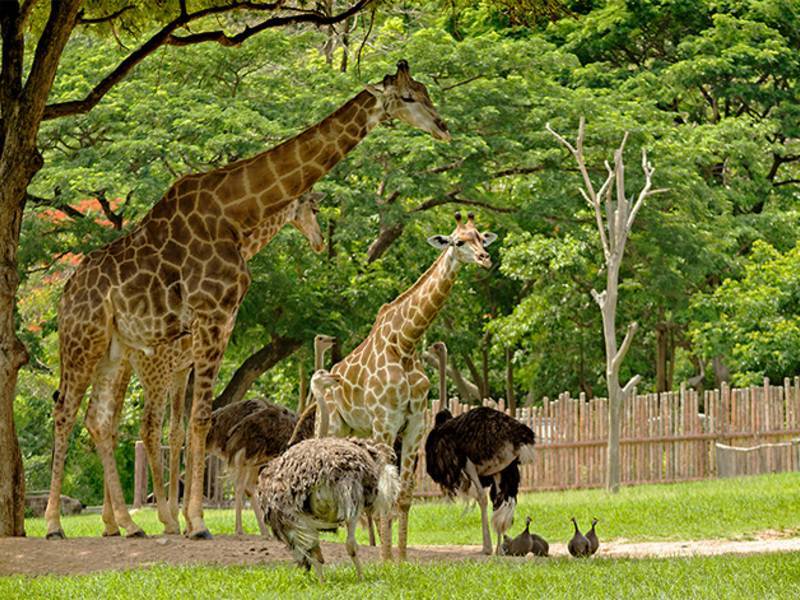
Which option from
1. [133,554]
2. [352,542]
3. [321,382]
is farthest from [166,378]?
[352,542]

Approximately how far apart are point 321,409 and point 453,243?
170 centimetres

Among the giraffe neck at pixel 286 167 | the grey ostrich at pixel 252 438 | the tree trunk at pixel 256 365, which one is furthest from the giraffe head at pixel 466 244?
the tree trunk at pixel 256 365

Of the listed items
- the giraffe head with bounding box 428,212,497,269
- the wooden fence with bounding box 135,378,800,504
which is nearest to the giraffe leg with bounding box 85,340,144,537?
the giraffe head with bounding box 428,212,497,269

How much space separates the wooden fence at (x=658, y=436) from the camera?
989 inches

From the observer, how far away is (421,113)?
12664mm

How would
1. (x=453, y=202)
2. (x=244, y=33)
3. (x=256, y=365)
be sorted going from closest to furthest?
(x=244, y=33), (x=256, y=365), (x=453, y=202)

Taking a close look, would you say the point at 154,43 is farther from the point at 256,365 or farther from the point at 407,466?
the point at 256,365

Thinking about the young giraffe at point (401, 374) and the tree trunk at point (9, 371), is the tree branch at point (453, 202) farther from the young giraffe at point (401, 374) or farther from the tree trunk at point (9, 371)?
the young giraffe at point (401, 374)

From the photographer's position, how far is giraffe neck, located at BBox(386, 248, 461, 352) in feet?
38.3

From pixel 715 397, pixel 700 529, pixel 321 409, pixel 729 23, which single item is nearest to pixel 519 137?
pixel 715 397

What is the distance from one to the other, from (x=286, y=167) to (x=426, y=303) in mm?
2103

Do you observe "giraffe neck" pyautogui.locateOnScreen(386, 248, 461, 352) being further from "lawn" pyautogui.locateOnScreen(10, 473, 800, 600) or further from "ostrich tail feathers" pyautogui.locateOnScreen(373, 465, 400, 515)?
"ostrich tail feathers" pyautogui.locateOnScreen(373, 465, 400, 515)

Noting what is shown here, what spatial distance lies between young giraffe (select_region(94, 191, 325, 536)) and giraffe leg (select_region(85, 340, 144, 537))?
0.18ft

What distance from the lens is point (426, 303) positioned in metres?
11.7
